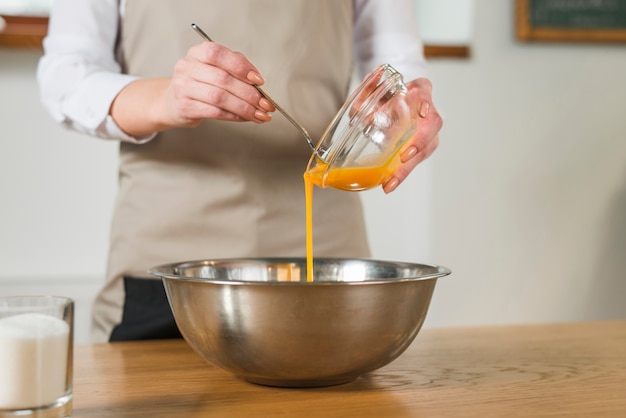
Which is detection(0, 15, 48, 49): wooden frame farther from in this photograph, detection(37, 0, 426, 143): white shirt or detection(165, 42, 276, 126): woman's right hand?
detection(165, 42, 276, 126): woman's right hand

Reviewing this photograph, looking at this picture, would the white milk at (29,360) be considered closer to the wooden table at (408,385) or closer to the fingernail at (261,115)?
the wooden table at (408,385)

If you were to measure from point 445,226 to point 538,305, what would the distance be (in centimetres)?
38

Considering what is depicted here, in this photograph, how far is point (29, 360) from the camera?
55cm

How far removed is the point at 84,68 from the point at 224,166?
0.84ft

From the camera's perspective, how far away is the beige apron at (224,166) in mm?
1179

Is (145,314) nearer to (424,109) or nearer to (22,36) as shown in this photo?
(424,109)

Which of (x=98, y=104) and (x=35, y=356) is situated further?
(x=98, y=104)

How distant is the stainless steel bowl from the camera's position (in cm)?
64

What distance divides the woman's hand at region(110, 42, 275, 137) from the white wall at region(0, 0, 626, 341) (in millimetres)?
Answer: 1187

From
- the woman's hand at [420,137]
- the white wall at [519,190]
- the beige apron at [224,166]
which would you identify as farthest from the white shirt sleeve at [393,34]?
the white wall at [519,190]

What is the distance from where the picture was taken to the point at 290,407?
0.65 m

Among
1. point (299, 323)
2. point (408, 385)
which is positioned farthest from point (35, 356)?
point (408, 385)

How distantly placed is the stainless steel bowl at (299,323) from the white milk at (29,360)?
134 mm

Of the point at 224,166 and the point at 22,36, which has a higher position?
the point at 22,36
